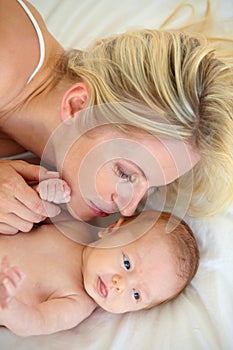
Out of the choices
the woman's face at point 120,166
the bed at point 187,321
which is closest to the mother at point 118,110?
the woman's face at point 120,166

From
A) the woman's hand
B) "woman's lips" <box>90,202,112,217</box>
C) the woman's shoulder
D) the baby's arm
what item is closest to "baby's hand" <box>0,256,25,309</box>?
the baby's arm

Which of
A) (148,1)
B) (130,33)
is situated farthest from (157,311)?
(148,1)

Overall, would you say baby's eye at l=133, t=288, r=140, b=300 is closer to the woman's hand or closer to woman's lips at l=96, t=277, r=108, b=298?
woman's lips at l=96, t=277, r=108, b=298

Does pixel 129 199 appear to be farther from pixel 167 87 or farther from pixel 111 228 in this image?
pixel 167 87

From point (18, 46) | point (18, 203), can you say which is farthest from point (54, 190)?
point (18, 46)

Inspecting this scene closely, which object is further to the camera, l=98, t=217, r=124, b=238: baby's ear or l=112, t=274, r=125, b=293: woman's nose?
l=98, t=217, r=124, b=238: baby's ear

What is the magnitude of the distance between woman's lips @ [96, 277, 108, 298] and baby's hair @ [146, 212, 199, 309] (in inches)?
4.0

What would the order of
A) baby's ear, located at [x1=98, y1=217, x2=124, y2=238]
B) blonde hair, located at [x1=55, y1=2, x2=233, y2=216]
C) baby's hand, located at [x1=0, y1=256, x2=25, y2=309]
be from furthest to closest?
baby's ear, located at [x1=98, y1=217, x2=124, y2=238]
blonde hair, located at [x1=55, y1=2, x2=233, y2=216]
baby's hand, located at [x1=0, y1=256, x2=25, y2=309]

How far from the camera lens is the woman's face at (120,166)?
3.59ft

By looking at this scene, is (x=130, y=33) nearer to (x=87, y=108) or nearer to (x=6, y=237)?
(x=87, y=108)

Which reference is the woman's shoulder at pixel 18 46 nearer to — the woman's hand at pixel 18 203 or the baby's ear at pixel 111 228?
the woman's hand at pixel 18 203

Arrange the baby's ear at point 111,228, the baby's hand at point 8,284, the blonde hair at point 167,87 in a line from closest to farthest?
the baby's hand at point 8,284 → the blonde hair at point 167,87 → the baby's ear at point 111,228

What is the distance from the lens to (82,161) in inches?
44.9

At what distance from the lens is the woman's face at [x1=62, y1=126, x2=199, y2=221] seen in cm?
109
